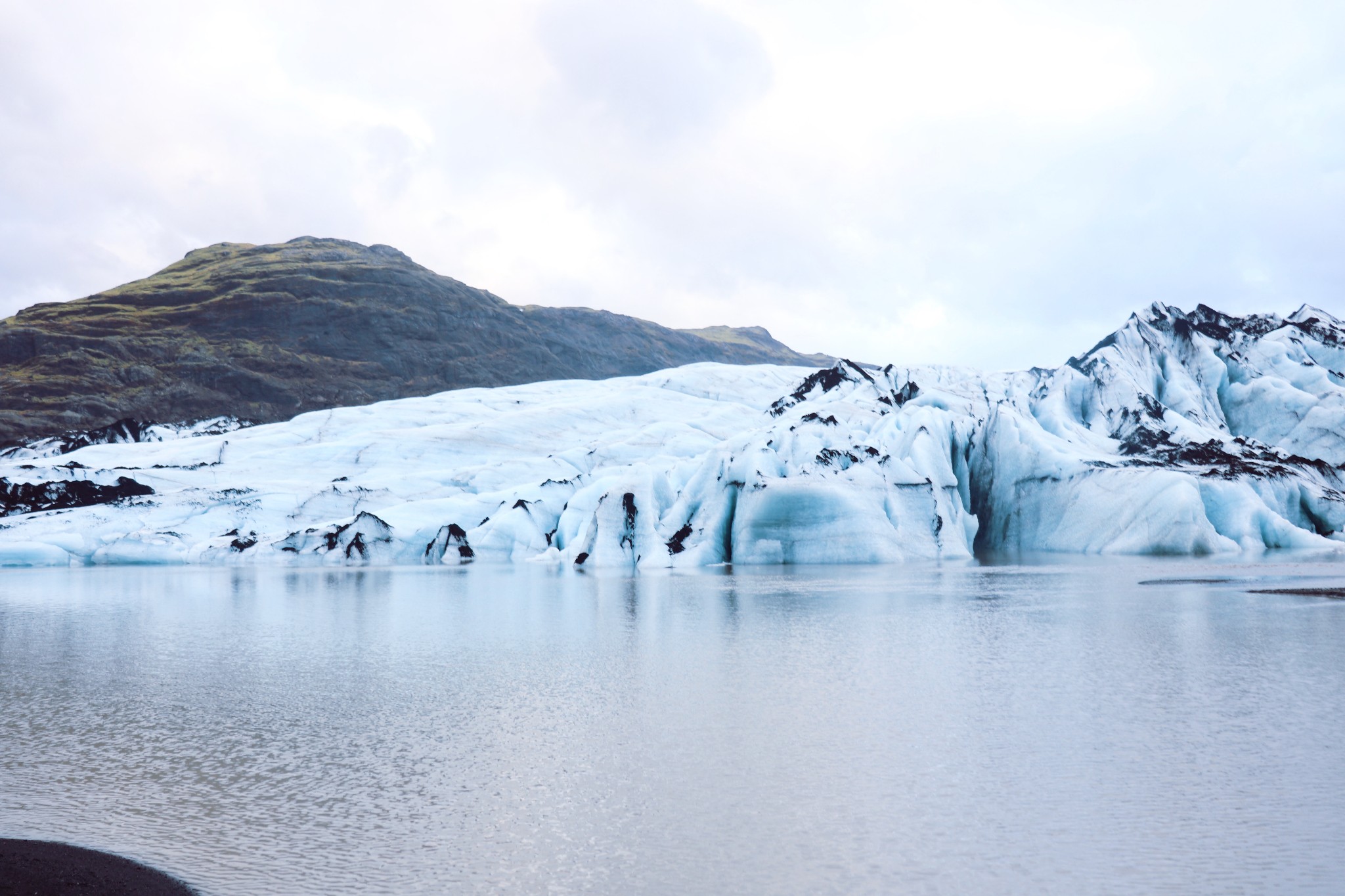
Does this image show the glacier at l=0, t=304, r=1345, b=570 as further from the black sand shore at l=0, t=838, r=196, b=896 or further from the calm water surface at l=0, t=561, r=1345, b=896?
the black sand shore at l=0, t=838, r=196, b=896

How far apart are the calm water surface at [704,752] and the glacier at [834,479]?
45.8ft

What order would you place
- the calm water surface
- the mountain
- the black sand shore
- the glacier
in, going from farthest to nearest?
the mountain
the glacier
the calm water surface
the black sand shore

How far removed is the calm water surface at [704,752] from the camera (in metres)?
5.09

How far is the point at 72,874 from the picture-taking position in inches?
189

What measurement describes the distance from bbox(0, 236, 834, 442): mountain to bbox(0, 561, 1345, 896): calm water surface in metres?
68.4

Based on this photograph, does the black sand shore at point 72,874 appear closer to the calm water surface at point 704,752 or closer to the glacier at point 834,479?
the calm water surface at point 704,752

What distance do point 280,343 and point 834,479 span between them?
7989cm

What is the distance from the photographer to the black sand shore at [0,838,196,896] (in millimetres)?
4594

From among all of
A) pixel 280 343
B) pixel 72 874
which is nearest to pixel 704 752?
pixel 72 874

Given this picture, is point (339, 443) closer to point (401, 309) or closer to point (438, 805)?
point (438, 805)

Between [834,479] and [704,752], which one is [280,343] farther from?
[704,752]

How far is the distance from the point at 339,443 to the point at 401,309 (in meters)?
63.3

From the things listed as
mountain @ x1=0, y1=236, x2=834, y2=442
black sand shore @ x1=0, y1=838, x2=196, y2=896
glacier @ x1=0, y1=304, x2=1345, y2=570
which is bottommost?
black sand shore @ x1=0, y1=838, x2=196, y2=896

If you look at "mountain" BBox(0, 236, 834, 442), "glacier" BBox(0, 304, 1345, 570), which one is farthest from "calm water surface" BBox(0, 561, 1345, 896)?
"mountain" BBox(0, 236, 834, 442)
